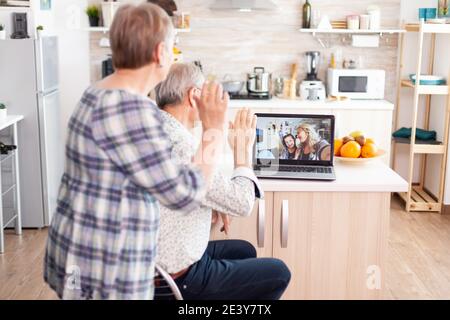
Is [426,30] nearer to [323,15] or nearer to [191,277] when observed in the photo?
[323,15]

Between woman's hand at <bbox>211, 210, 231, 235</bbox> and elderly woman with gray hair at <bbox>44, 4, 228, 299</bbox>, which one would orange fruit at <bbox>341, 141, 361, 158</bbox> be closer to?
woman's hand at <bbox>211, 210, 231, 235</bbox>

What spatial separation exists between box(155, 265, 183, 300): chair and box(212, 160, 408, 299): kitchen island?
755mm

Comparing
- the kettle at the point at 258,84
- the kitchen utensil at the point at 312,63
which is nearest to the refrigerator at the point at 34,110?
the kettle at the point at 258,84

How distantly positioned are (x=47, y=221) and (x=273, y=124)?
8.07 feet

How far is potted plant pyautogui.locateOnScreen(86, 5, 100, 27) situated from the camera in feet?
18.0

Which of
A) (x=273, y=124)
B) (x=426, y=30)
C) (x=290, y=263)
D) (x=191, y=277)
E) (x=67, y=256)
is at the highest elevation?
(x=426, y=30)

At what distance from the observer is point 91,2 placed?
222 inches

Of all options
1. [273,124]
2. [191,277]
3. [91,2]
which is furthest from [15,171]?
[191,277]

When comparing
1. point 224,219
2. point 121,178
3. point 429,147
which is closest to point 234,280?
point 224,219

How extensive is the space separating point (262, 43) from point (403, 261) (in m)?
2.47

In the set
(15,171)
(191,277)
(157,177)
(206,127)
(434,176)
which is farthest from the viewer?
(434,176)

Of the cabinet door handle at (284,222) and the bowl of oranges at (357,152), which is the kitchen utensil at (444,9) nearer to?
the bowl of oranges at (357,152)

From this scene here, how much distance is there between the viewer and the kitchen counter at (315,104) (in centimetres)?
518
